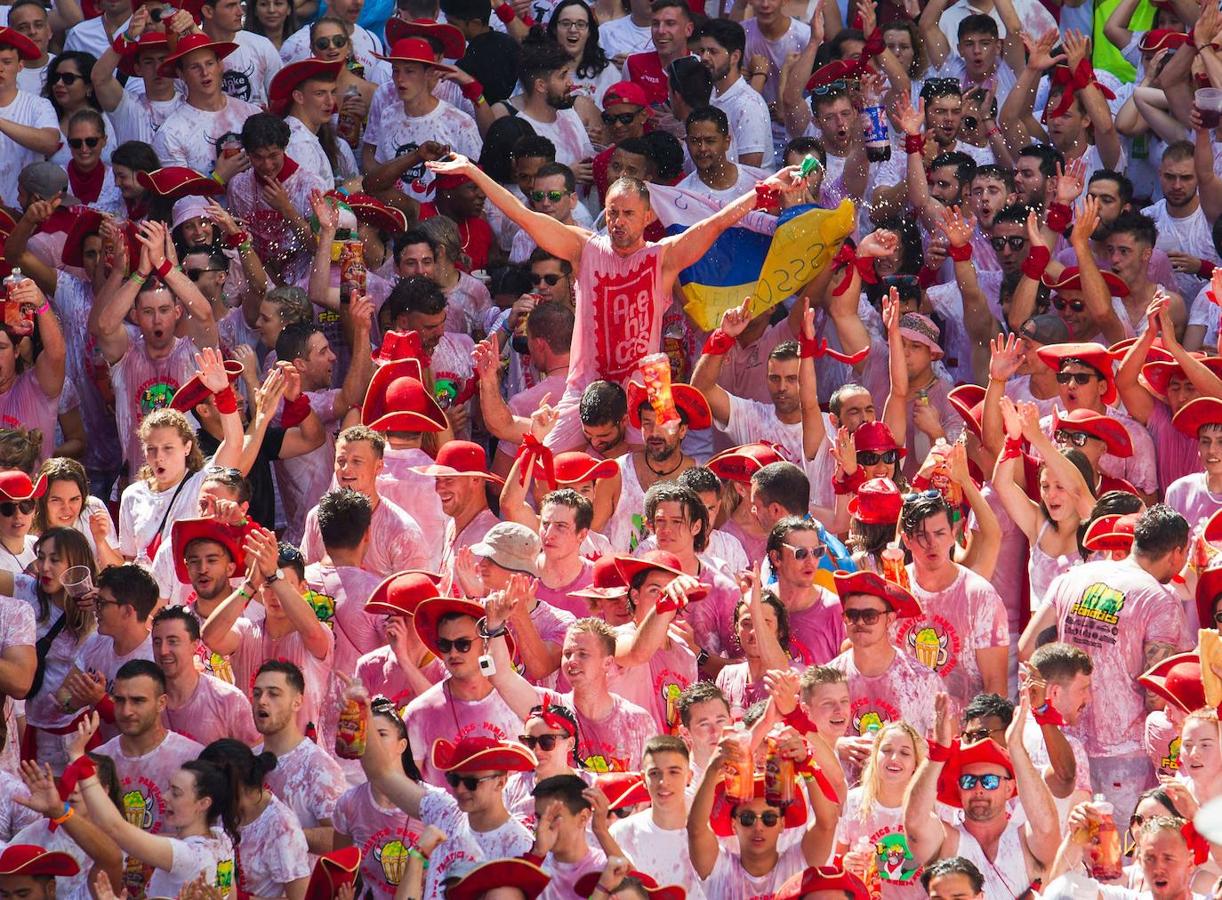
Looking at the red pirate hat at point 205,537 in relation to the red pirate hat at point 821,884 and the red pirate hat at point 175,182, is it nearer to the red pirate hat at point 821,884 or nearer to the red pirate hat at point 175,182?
the red pirate hat at point 821,884

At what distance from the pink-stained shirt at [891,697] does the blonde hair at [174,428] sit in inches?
114

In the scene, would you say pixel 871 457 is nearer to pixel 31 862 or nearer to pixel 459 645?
pixel 459 645

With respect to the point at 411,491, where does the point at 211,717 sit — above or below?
above

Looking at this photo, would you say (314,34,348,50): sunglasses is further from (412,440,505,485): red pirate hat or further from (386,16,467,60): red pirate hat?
(412,440,505,485): red pirate hat

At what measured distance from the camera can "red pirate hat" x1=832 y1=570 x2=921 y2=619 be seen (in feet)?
29.9

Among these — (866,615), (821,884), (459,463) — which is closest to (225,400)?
(459,463)

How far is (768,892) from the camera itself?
8.30 meters

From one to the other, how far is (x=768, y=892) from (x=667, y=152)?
5.19 metres

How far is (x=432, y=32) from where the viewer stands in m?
13.1

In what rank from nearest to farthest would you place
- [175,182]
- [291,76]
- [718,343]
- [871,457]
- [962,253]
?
[871,457] < [718,343] < [175,182] < [962,253] < [291,76]

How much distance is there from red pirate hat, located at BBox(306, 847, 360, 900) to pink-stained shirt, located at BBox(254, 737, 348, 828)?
39cm

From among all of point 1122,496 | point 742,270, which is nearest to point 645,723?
point 1122,496

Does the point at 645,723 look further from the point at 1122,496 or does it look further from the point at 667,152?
the point at 667,152

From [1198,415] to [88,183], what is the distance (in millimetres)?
5333
